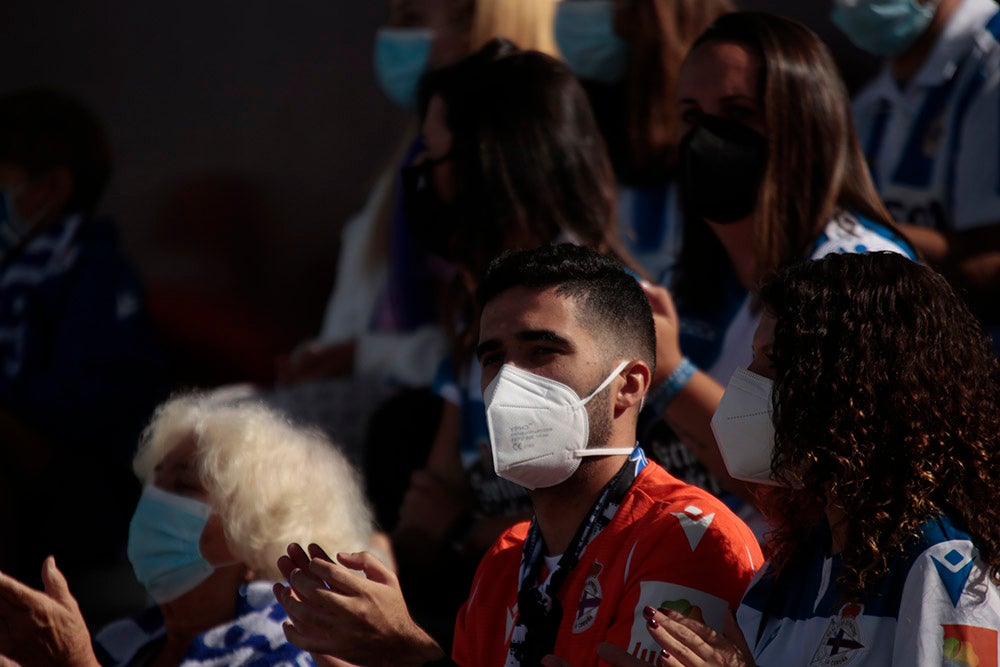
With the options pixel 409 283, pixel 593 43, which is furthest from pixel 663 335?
pixel 409 283

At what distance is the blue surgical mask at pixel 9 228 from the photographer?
5.02 meters

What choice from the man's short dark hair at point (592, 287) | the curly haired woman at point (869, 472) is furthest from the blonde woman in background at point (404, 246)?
the curly haired woman at point (869, 472)

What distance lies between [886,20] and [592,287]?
1555 millimetres

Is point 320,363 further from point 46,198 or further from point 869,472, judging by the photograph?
point 869,472

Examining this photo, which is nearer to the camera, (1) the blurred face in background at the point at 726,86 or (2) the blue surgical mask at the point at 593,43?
(1) the blurred face in background at the point at 726,86

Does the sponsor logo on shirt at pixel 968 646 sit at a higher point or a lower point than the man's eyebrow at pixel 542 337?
lower

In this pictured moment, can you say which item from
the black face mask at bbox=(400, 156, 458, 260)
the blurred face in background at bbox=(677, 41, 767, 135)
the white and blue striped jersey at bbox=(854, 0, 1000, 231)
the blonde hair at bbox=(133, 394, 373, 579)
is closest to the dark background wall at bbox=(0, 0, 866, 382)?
the black face mask at bbox=(400, 156, 458, 260)

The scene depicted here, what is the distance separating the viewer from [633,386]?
2.61 metres

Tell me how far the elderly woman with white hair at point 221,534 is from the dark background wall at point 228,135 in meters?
2.74

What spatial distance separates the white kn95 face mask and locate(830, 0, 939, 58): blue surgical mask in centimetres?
174

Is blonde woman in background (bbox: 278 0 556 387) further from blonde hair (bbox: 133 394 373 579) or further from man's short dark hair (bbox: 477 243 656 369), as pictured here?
man's short dark hair (bbox: 477 243 656 369)

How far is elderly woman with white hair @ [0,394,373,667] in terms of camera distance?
115 inches

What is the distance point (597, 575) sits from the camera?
A: 8.04 feet

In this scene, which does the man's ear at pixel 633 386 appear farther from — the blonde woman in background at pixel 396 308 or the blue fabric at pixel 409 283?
the blue fabric at pixel 409 283
